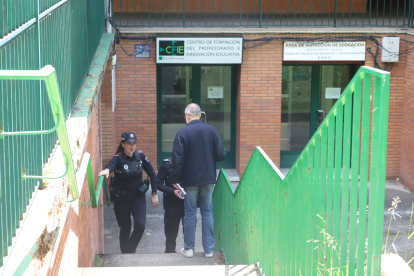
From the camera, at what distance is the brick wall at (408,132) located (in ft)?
32.4

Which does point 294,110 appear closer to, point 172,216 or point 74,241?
point 172,216

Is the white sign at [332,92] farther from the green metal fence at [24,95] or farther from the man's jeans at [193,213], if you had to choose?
the green metal fence at [24,95]

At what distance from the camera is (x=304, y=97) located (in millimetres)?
11070

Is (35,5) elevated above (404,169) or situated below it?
above

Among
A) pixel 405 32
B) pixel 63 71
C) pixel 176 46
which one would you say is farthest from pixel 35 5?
pixel 405 32

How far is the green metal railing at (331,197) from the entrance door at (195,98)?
6.34 meters

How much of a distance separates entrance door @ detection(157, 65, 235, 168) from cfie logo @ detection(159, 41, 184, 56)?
2.82ft

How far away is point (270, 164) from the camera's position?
382cm

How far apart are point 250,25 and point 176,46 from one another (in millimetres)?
1498

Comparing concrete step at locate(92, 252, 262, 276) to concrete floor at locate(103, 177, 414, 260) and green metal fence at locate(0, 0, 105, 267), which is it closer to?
green metal fence at locate(0, 0, 105, 267)

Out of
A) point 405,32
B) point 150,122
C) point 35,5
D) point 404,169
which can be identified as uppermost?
point 405,32

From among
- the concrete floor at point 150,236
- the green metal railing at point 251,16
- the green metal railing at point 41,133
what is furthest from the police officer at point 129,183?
the green metal railing at point 251,16

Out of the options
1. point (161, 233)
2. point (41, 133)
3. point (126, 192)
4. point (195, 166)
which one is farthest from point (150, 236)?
point (41, 133)

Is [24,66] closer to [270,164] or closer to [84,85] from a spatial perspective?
[270,164]
